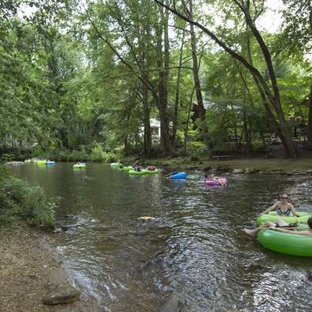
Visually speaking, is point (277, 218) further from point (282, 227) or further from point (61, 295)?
point (61, 295)

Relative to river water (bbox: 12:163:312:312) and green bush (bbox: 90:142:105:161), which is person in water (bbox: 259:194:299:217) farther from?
green bush (bbox: 90:142:105:161)

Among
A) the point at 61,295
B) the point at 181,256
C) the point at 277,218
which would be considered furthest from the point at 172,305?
the point at 277,218

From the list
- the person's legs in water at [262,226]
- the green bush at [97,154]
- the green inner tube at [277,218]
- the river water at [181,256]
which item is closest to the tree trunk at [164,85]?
the green bush at [97,154]

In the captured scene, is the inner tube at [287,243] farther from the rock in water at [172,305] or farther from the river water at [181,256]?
the rock in water at [172,305]

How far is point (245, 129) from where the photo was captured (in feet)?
78.0

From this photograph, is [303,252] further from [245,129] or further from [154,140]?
[154,140]

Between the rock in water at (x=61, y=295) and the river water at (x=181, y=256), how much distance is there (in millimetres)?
350

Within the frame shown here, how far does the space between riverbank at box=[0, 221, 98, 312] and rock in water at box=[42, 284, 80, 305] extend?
6 centimetres

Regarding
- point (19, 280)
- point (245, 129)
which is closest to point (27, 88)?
point (19, 280)

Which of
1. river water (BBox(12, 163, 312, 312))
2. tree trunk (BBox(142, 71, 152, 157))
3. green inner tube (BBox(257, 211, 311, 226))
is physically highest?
tree trunk (BBox(142, 71, 152, 157))

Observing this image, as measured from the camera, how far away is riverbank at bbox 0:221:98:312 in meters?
4.23

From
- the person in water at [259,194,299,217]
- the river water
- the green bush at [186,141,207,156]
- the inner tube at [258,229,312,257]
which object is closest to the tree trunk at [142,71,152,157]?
the green bush at [186,141,207,156]

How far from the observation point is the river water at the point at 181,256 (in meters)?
4.96

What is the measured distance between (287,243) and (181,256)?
204cm
